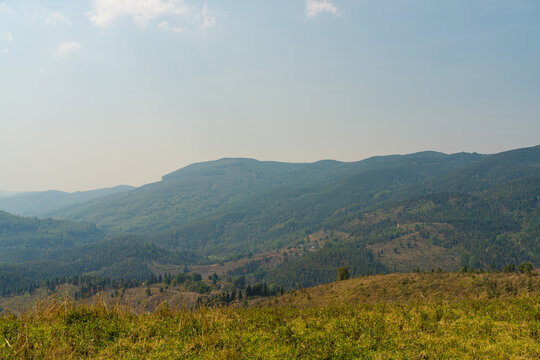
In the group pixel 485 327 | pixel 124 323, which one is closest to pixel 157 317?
pixel 124 323

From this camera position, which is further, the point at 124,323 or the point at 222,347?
the point at 124,323

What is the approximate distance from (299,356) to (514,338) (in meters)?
7.38

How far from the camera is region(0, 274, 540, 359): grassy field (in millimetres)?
8055

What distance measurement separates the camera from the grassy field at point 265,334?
8.05 m

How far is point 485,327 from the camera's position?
10.2 meters

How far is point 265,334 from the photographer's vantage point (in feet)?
31.2

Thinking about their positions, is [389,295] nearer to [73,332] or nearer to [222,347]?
[222,347]

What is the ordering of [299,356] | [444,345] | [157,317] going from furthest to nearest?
[157,317], [444,345], [299,356]

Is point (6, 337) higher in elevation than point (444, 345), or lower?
higher

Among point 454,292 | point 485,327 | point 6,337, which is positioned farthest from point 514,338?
point 454,292

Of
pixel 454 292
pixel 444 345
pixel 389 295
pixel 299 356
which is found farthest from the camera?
pixel 389 295

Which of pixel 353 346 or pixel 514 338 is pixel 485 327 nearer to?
pixel 514 338

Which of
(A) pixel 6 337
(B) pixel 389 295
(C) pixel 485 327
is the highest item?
(A) pixel 6 337

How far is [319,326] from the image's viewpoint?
34.4 ft
